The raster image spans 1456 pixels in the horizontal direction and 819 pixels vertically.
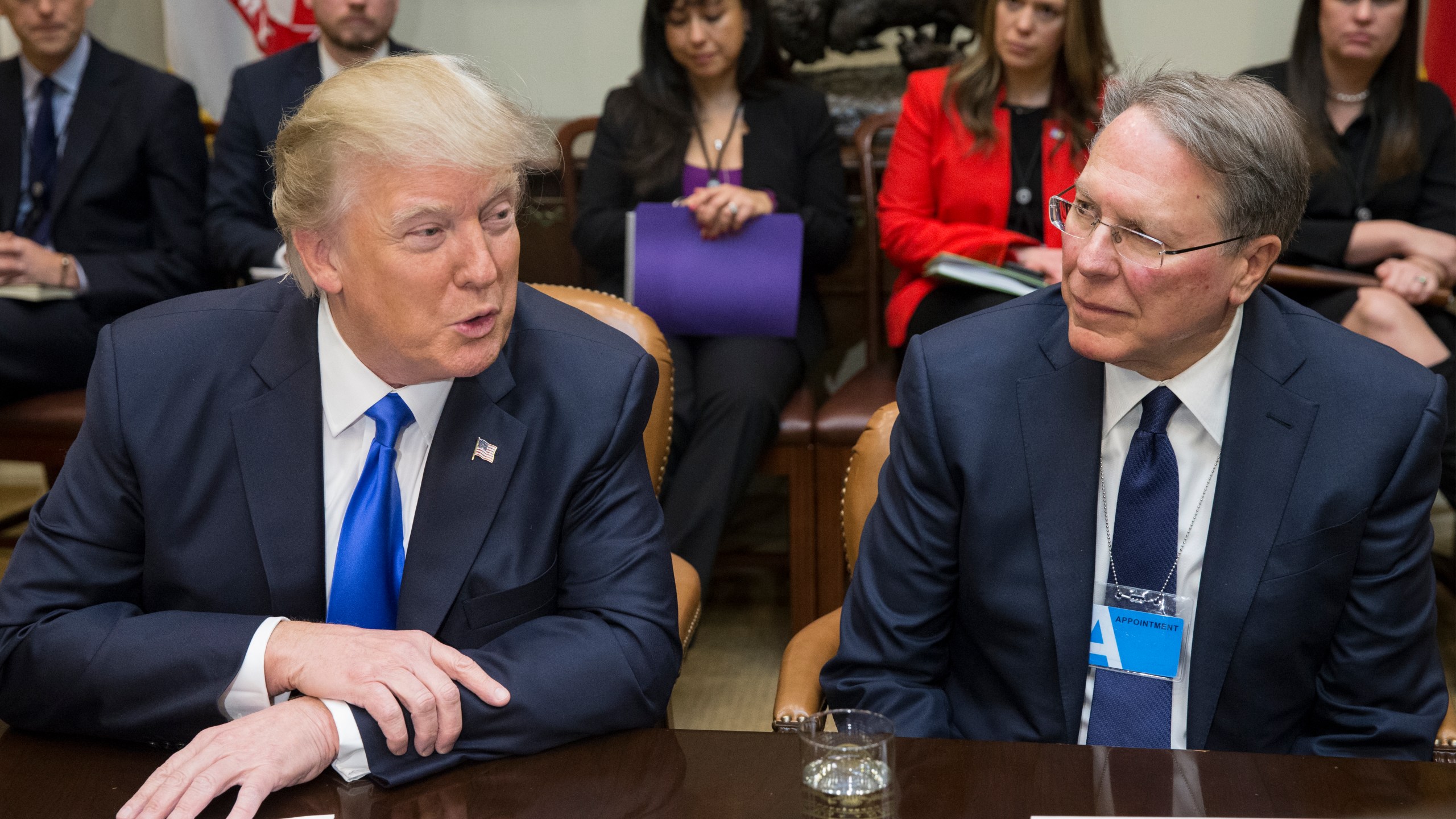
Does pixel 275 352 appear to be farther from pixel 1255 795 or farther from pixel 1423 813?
pixel 1423 813

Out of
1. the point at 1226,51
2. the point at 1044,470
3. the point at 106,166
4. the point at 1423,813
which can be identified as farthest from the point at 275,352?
the point at 1226,51

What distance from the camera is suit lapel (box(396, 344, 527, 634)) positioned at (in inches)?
62.7

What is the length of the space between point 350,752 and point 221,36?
4.28m

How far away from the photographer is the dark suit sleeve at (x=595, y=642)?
4.42 feet

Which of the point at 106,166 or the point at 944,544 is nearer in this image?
the point at 944,544

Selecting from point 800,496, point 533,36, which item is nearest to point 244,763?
point 800,496

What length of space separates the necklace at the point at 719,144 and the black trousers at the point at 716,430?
0.54m

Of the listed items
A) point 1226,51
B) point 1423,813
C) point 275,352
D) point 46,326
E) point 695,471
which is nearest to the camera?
point 1423,813

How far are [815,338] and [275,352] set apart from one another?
6.89 feet

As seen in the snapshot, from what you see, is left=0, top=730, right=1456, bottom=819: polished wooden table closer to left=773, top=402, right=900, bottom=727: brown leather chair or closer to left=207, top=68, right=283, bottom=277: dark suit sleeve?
left=773, top=402, right=900, bottom=727: brown leather chair

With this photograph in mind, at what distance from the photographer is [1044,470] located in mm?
1697

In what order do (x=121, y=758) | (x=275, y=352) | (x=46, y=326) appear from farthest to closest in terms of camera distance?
1. (x=46, y=326)
2. (x=275, y=352)
3. (x=121, y=758)

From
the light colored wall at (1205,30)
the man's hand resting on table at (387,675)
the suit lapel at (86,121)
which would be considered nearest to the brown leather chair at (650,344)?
the man's hand resting on table at (387,675)

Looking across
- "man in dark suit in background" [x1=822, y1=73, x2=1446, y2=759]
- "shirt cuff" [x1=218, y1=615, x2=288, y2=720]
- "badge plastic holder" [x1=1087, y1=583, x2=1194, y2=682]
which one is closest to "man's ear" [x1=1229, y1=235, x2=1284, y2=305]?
"man in dark suit in background" [x1=822, y1=73, x2=1446, y2=759]
